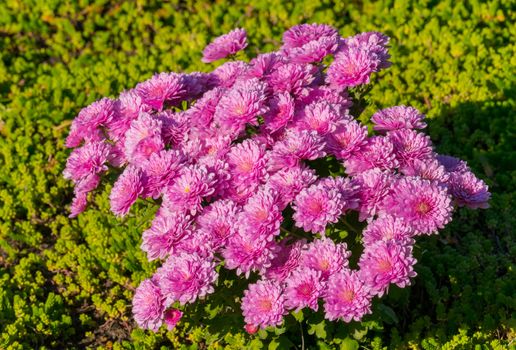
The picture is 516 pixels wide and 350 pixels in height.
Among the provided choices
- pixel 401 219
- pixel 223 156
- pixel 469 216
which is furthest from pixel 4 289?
pixel 469 216

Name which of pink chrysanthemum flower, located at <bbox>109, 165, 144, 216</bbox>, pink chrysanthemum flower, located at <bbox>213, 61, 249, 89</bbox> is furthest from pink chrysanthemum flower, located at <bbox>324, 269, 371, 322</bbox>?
pink chrysanthemum flower, located at <bbox>213, 61, 249, 89</bbox>

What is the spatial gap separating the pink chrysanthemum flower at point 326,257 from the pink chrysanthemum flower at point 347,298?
0.06 meters

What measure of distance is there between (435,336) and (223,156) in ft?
4.70

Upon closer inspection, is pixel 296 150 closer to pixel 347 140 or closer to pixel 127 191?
pixel 347 140

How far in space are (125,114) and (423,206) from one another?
1332mm

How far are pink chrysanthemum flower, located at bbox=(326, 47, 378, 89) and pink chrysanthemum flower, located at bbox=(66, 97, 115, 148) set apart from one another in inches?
37.8

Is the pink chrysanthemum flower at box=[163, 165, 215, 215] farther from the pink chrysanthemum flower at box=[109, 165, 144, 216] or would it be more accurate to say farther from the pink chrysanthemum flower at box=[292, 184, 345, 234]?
the pink chrysanthemum flower at box=[292, 184, 345, 234]

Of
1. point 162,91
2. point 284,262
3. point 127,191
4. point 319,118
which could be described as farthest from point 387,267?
point 162,91

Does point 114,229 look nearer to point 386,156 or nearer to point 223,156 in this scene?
point 223,156

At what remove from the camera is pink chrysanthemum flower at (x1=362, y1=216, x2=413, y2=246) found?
2613 mm

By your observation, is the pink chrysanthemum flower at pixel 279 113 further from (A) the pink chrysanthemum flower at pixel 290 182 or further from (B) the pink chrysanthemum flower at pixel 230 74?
(B) the pink chrysanthemum flower at pixel 230 74

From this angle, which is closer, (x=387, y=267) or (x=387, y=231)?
(x=387, y=267)

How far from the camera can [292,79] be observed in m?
3.01

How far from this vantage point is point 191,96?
10.7 ft
